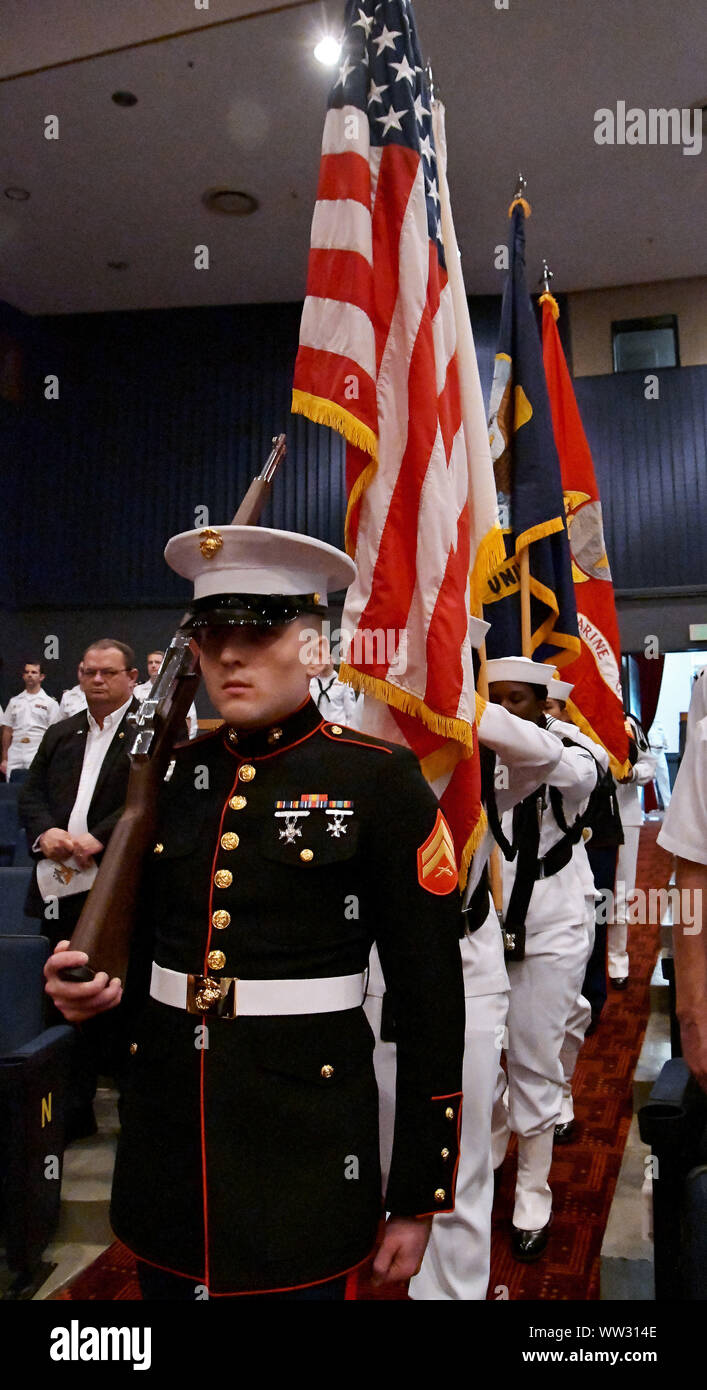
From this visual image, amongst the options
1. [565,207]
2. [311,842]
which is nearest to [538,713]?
[311,842]

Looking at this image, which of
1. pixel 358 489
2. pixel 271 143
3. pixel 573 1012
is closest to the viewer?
pixel 358 489

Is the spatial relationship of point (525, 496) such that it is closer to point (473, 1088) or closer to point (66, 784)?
point (66, 784)

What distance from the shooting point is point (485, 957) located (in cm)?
213

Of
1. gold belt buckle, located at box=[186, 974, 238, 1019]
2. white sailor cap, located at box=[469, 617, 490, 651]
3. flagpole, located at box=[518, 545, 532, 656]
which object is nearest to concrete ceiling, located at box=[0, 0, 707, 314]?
flagpole, located at box=[518, 545, 532, 656]

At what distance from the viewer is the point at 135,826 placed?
1.38m

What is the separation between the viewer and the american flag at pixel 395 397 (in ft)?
6.50

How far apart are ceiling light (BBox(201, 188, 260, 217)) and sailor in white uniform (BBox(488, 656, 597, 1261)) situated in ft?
28.9

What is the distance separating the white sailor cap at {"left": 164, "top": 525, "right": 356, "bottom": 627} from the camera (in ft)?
4.39

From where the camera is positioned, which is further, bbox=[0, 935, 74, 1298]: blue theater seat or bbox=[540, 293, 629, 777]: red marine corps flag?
bbox=[540, 293, 629, 777]: red marine corps flag

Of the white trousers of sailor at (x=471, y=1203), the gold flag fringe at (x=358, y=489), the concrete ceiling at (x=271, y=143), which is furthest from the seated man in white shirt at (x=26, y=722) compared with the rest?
the white trousers of sailor at (x=471, y=1203)

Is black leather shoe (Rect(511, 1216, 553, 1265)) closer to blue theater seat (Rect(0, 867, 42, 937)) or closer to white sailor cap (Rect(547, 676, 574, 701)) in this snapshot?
white sailor cap (Rect(547, 676, 574, 701))

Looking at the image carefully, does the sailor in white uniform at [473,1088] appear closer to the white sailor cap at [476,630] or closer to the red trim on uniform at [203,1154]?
the white sailor cap at [476,630]

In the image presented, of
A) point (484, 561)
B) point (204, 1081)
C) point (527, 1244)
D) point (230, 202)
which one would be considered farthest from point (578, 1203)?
point (230, 202)

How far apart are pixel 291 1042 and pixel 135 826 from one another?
0.38 meters
